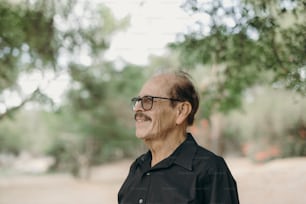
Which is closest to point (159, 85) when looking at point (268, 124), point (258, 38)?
point (258, 38)

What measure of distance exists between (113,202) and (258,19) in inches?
319

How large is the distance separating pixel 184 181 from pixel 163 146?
117mm

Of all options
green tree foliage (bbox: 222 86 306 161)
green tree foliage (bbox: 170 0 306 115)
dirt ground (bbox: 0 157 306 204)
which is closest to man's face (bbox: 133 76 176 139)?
green tree foliage (bbox: 170 0 306 115)

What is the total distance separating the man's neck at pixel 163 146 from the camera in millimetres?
1000

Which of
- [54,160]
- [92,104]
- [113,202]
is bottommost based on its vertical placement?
[113,202]

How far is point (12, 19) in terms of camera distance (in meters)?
2.88

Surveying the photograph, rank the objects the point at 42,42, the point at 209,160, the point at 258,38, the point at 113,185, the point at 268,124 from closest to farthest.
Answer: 1. the point at 209,160
2. the point at 258,38
3. the point at 42,42
4. the point at 268,124
5. the point at 113,185

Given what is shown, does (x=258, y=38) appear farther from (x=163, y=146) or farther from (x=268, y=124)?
(x=268, y=124)

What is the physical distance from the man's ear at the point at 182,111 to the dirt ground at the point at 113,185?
4327 millimetres

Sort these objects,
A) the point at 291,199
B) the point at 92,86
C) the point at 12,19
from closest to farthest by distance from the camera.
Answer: the point at 12,19, the point at 291,199, the point at 92,86

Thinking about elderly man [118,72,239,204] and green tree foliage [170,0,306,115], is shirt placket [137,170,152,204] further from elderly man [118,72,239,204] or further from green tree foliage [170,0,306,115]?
green tree foliage [170,0,306,115]

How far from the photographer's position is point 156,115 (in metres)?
1.00

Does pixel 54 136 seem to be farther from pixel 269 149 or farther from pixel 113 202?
pixel 269 149

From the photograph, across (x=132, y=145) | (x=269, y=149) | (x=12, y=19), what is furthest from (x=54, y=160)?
(x=12, y=19)
